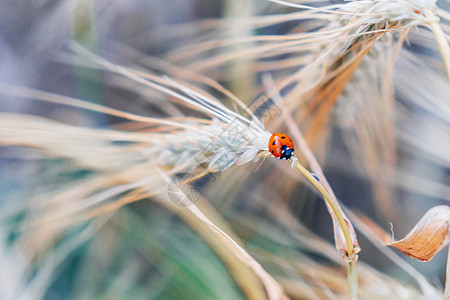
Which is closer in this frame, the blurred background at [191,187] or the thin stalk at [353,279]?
the thin stalk at [353,279]

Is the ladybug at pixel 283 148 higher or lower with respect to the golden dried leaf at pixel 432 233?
higher

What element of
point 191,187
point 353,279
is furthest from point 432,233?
point 191,187

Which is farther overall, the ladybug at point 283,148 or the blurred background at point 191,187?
the blurred background at point 191,187

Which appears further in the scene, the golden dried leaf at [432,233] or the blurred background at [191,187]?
the blurred background at [191,187]

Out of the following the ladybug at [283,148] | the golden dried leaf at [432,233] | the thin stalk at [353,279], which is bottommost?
the golden dried leaf at [432,233]

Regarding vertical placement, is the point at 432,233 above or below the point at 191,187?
below

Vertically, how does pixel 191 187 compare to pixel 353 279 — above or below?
above

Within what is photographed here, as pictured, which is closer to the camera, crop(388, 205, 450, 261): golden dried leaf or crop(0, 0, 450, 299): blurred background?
crop(388, 205, 450, 261): golden dried leaf

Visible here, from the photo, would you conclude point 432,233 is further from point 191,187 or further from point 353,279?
point 191,187

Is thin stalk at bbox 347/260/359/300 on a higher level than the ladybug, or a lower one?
lower

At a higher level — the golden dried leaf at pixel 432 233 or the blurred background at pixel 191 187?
the blurred background at pixel 191 187

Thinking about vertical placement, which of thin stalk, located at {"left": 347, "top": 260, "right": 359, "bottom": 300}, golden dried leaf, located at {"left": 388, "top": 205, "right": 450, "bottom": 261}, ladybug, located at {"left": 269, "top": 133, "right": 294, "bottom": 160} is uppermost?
ladybug, located at {"left": 269, "top": 133, "right": 294, "bottom": 160}

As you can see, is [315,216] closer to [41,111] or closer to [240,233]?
[240,233]

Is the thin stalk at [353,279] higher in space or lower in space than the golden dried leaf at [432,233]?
higher
